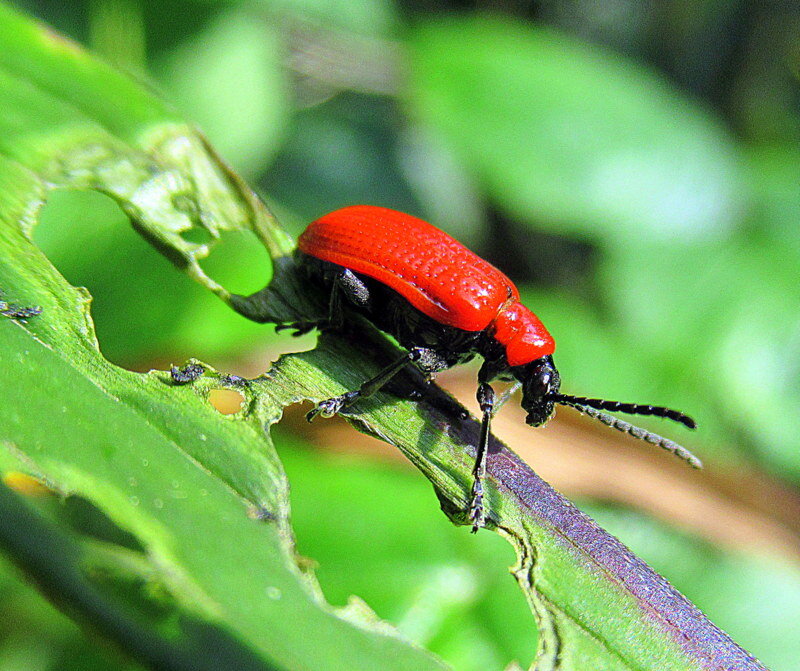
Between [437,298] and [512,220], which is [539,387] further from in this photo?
[512,220]

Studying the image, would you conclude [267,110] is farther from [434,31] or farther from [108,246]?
[108,246]

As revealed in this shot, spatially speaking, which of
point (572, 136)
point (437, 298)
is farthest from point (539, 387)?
point (572, 136)

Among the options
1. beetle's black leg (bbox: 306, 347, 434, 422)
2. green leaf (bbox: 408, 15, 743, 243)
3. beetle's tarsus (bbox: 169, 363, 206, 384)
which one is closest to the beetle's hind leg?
beetle's black leg (bbox: 306, 347, 434, 422)

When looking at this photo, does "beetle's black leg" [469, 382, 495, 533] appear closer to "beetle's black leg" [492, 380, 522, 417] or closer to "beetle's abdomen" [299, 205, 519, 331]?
"beetle's black leg" [492, 380, 522, 417]

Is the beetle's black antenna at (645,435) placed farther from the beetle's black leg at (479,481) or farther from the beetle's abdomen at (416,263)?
the beetle's black leg at (479,481)

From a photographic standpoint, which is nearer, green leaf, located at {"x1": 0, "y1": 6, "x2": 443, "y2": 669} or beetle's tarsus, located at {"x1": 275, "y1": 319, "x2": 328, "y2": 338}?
green leaf, located at {"x1": 0, "y1": 6, "x2": 443, "y2": 669}
